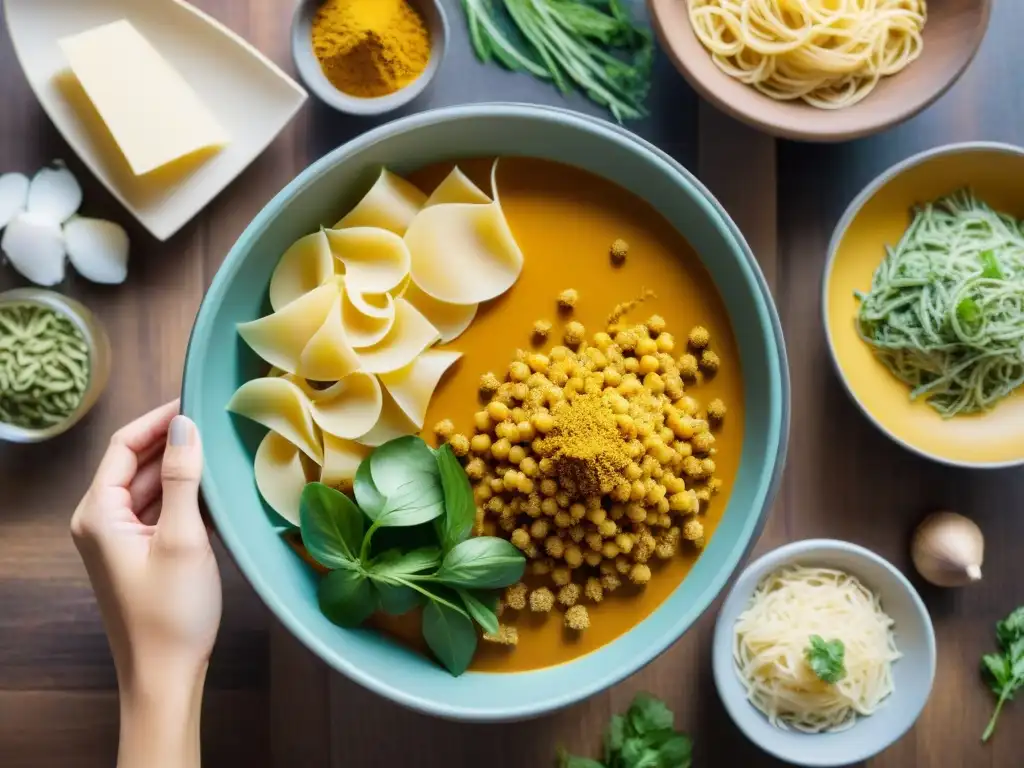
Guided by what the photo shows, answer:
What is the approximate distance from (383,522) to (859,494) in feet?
2.60

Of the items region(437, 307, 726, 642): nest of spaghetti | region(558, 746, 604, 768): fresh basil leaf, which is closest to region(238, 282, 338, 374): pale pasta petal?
region(437, 307, 726, 642): nest of spaghetti

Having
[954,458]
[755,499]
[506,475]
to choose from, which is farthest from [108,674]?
[954,458]

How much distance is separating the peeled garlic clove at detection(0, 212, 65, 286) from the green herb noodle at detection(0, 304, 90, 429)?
0.20 ft

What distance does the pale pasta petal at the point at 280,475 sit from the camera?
4.68 ft

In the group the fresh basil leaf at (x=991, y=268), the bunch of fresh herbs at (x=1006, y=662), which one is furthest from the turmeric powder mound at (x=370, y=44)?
the bunch of fresh herbs at (x=1006, y=662)

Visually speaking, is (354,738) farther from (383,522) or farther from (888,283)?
(888,283)

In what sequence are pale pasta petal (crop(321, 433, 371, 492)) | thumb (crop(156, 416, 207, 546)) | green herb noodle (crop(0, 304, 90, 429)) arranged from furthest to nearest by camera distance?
1. green herb noodle (crop(0, 304, 90, 429))
2. pale pasta petal (crop(321, 433, 371, 492))
3. thumb (crop(156, 416, 207, 546))

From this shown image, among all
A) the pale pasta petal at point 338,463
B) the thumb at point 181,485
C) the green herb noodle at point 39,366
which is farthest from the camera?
the green herb noodle at point 39,366

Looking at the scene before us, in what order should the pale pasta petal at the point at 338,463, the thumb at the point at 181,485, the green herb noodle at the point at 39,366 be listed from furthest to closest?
the green herb noodle at the point at 39,366
the pale pasta petal at the point at 338,463
the thumb at the point at 181,485

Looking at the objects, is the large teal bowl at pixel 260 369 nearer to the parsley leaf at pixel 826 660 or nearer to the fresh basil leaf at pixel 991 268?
the parsley leaf at pixel 826 660

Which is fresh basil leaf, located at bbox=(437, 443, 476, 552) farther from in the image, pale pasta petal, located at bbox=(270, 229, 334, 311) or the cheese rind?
the cheese rind

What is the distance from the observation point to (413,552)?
1.39 metres

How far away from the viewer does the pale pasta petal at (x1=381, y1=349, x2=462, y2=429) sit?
1430 millimetres

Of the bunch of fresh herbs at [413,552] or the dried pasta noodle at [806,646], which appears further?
the dried pasta noodle at [806,646]
